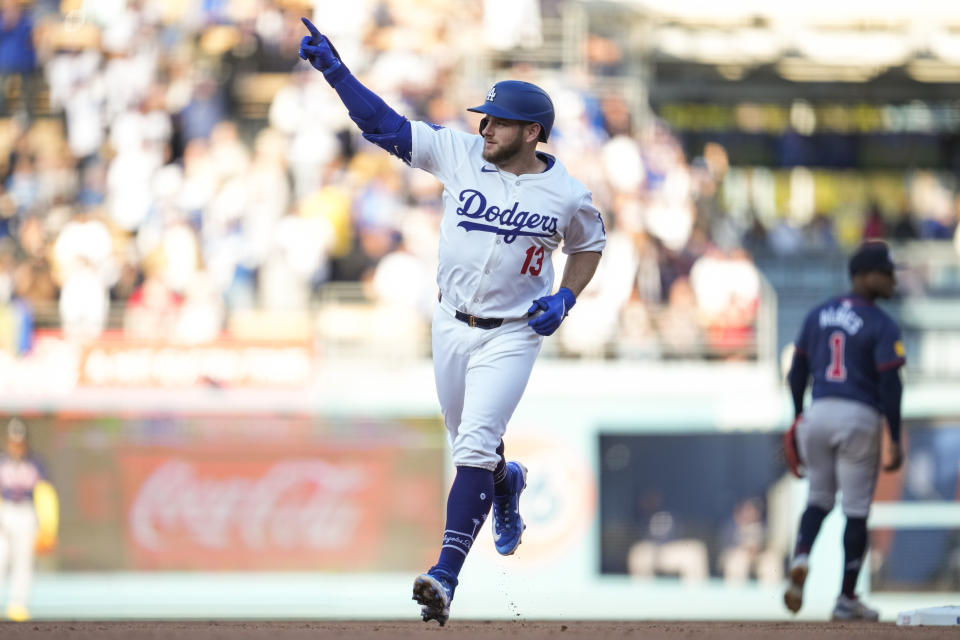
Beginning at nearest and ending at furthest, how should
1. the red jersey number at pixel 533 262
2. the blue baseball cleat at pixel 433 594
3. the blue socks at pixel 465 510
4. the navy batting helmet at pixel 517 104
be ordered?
the blue baseball cleat at pixel 433 594 < the blue socks at pixel 465 510 < the navy batting helmet at pixel 517 104 < the red jersey number at pixel 533 262

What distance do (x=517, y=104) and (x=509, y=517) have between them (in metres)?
2.13

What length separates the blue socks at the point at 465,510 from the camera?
6070mm

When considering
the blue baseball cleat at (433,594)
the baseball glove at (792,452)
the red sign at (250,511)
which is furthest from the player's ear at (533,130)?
the red sign at (250,511)

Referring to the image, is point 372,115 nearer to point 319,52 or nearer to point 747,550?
point 319,52

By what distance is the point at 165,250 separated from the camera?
1436 cm

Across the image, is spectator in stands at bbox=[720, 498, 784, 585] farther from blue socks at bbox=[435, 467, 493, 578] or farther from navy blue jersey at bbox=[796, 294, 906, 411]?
blue socks at bbox=[435, 467, 493, 578]

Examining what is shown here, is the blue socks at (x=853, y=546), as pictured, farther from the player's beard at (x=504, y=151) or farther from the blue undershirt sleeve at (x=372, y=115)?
the blue undershirt sleeve at (x=372, y=115)

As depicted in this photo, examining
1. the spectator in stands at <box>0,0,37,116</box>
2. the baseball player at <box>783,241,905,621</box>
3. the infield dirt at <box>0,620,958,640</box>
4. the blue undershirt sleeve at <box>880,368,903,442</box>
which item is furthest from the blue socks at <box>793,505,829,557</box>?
the spectator in stands at <box>0,0,37,116</box>

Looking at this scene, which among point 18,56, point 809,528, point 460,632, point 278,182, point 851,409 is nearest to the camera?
point 460,632

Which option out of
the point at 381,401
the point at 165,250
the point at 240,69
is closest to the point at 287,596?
the point at 381,401

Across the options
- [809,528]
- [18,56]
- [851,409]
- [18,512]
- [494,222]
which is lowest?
[18,512]

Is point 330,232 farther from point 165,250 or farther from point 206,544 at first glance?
point 206,544

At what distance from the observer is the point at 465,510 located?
6.14m

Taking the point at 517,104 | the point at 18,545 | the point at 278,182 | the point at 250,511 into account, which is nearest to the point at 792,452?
the point at 517,104
